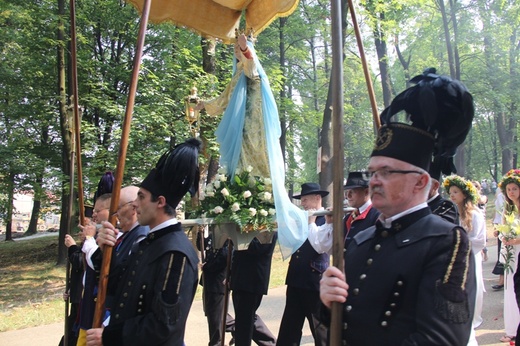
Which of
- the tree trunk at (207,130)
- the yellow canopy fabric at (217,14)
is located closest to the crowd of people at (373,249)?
the yellow canopy fabric at (217,14)

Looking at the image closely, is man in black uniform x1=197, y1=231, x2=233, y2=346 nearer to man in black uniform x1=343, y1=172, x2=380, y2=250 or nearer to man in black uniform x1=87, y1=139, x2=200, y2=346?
man in black uniform x1=343, y1=172, x2=380, y2=250

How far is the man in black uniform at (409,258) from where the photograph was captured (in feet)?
5.56

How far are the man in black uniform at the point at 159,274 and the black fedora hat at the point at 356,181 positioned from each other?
1804 millimetres

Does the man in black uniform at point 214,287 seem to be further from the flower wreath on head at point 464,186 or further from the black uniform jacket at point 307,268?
the flower wreath on head at point 464,186

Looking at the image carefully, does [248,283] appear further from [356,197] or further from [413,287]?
[413,287]

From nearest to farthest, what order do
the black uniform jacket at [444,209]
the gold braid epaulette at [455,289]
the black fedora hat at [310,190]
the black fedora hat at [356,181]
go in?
the gold braid epaulette at [455,289], the black uniform jacket at [444,209], the black fedora hat at [356,181], the black fedora hat at [310,190]

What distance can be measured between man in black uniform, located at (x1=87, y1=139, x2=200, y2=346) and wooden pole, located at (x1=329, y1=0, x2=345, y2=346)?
99 cm

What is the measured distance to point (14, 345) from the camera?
6.11 metres

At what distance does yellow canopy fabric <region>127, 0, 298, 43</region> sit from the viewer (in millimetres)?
5051

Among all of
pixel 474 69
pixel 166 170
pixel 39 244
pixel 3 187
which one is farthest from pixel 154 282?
pixel 474 69

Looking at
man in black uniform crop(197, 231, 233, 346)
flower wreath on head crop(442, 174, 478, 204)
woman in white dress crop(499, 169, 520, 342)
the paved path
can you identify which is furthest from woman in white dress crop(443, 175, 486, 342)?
man in black uniform crop(197, 231, 233, 346)

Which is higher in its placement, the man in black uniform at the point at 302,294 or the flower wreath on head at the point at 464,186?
the flower wreath on head at the point at 464,186

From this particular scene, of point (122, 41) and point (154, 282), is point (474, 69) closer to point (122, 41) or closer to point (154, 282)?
point (122, 41)

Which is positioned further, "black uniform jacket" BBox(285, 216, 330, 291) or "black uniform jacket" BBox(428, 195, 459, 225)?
"black uniform jacket" BBox(285, 216, 330, 291)
